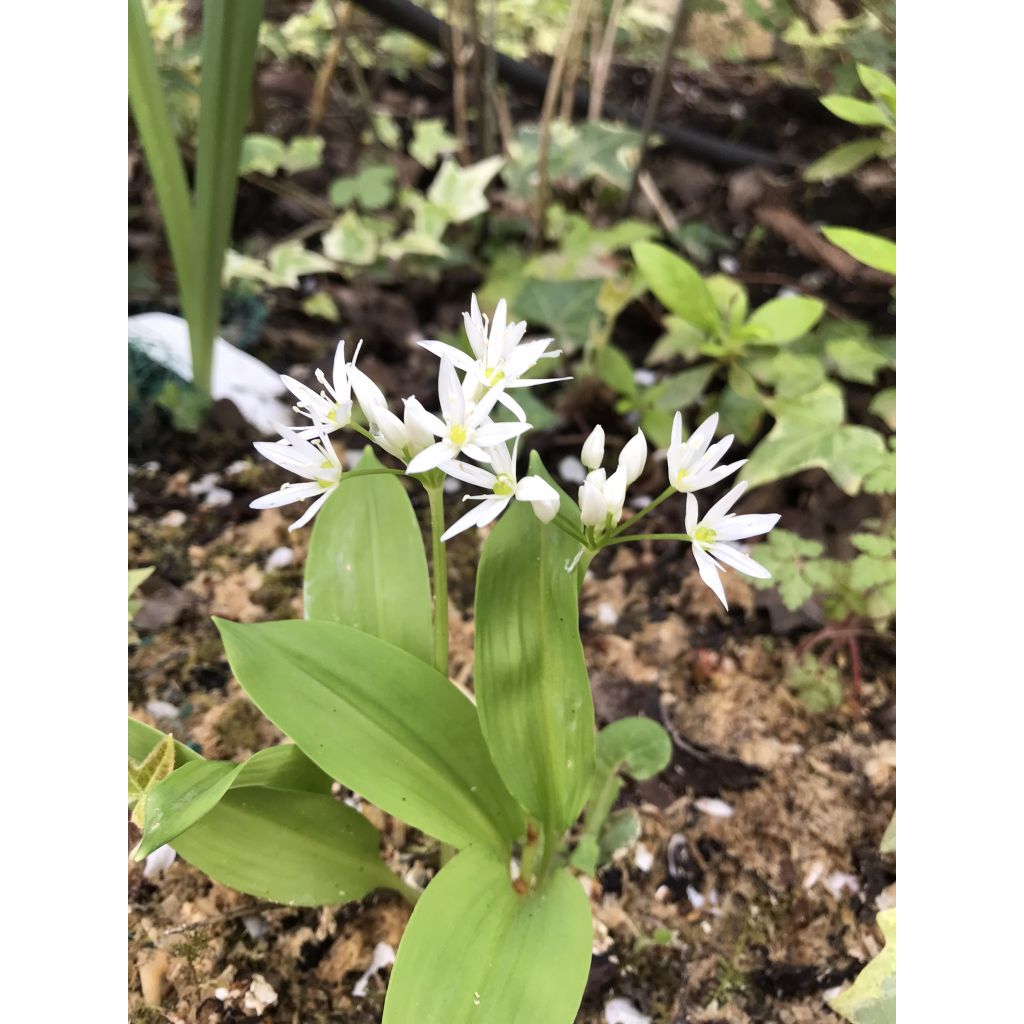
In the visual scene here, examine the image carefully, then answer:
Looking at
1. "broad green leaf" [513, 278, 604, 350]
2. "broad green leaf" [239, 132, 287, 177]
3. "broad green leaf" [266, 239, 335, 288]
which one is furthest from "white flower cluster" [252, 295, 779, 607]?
"broad green leaf" [239, 132, 287, 177]

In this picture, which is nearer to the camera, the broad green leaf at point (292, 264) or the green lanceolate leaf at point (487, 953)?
the green lanceolate leaf at point (487, 953)

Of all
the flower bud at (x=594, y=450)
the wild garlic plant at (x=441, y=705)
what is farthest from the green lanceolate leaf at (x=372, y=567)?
the flower bud at (x=594, y=450)

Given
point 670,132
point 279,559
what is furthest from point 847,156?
point 279,559

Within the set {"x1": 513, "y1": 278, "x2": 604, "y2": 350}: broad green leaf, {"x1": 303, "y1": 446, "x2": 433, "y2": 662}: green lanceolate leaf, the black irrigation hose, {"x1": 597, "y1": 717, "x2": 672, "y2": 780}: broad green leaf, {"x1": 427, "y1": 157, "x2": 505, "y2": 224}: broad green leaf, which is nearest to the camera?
{"x1": 303, "y1": 446, "x2": 433, "y2": 662}: green lanceolate leaf

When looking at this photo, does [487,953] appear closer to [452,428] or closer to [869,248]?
[452,428]

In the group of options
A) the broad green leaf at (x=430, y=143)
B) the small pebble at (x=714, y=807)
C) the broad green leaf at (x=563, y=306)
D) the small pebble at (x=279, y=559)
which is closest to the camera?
the small pebble at (x=714, y=807)

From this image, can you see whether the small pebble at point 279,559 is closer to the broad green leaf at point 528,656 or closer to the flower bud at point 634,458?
the broad green leaf at point 528,656

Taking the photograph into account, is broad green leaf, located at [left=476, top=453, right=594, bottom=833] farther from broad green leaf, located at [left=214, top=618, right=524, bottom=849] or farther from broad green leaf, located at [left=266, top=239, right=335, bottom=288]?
broad green leaf, located at [left=266, top=239, right=335, bottom=288]
